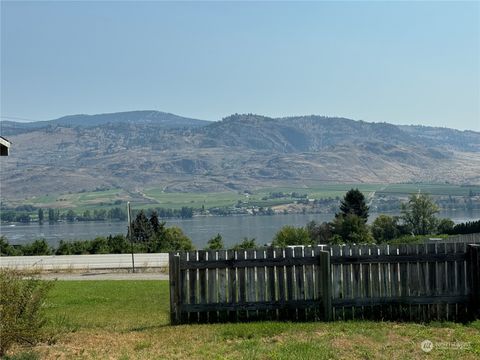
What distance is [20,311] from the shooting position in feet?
31.6

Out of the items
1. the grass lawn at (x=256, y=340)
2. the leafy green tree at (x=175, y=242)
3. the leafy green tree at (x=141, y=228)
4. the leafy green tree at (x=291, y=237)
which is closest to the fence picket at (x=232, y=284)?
the grass lawn at (x=256, y=340)

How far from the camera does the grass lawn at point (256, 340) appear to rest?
352 inches

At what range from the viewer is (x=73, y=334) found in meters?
11.0

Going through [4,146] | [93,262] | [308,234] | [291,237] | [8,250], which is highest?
[4,146]

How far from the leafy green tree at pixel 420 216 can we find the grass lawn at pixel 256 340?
7309 cm

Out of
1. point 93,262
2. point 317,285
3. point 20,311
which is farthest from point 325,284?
point 93,262

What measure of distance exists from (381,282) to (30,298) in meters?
6.80

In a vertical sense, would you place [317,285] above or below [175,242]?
above

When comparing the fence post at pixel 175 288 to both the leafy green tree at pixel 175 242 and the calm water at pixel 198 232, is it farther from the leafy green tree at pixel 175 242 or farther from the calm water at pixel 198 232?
the calm water at pixel 198 232

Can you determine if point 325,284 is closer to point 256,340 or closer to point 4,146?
point 256,340

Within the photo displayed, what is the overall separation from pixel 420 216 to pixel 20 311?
3170 inches

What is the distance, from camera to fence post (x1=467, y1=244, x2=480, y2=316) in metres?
11.9

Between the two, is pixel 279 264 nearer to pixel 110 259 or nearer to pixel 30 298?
pixel 30 298

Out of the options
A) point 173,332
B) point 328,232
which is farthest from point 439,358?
point 328,232
